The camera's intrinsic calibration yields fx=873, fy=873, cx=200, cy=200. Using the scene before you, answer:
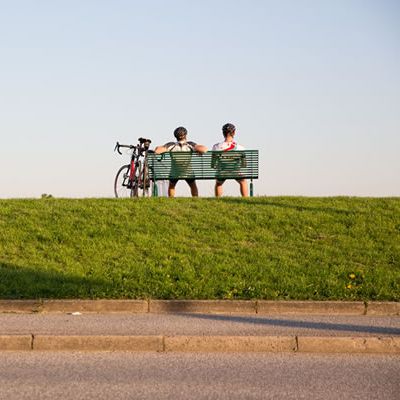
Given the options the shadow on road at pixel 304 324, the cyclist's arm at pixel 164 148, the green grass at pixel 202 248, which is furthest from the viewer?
the cyclist's arm at pixel 164 148

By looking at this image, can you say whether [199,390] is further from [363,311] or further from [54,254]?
[54,254]

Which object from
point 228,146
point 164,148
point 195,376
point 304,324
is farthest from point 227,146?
point 195,376

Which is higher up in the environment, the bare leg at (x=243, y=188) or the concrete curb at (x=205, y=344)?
the bare leg at (x=243, y=188)

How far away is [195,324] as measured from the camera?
984 centimetres

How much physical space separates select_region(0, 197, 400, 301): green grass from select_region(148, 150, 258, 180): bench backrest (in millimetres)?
1267

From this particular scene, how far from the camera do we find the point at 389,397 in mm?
6461

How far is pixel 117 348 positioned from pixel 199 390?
2047 mm

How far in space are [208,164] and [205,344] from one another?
10.7m

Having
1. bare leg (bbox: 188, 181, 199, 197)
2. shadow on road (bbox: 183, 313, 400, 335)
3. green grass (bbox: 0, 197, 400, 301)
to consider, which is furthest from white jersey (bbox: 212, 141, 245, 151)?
shadow on road (bbox: 183, 313, 400, 335)

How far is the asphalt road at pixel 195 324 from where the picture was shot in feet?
30.1

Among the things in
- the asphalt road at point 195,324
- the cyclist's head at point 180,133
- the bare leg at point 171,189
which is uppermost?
the cyclist's head at point 180,133

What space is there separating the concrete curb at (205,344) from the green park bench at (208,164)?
1068cm

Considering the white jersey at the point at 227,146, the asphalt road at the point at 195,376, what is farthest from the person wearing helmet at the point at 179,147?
the asphalt road at the point at 195,376

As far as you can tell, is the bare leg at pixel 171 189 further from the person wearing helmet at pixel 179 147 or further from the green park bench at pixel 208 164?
the green park bench at pixel 208 164
